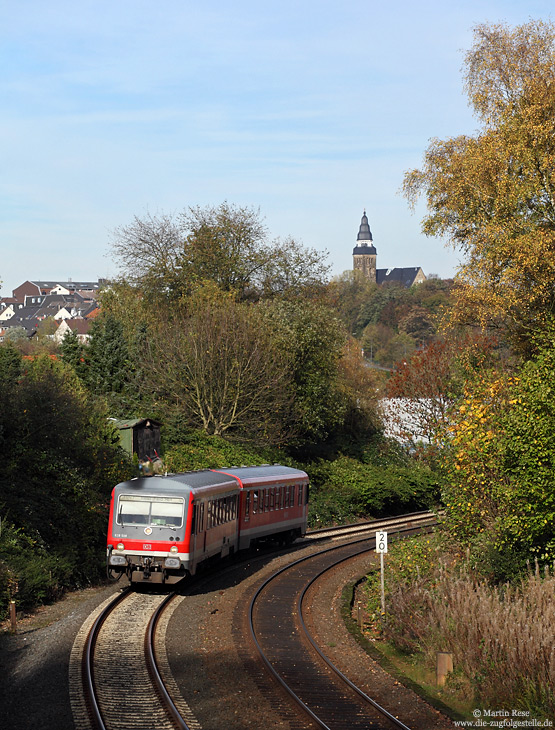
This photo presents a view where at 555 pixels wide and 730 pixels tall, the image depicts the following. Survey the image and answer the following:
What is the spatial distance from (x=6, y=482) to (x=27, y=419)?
225cm

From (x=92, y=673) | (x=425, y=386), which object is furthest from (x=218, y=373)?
(x=92, y=673)

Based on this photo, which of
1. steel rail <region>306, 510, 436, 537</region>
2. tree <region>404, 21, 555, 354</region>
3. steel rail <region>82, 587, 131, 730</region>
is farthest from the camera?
steel rail <region>306, 510, 436, 537</region>

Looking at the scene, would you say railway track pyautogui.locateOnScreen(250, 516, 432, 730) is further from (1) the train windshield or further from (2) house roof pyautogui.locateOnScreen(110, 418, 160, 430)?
(2) house roof pyautogui.locateOnScreen(110, 418, 160, 430)

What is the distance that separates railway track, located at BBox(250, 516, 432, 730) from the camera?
41.7ft

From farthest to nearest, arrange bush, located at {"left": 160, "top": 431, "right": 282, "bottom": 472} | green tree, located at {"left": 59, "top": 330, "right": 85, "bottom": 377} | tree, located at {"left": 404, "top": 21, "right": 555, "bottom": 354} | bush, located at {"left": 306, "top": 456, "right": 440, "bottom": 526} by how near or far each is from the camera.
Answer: green tree, located at {"left": 59, "top": 330, "right": 85, "bottom": 377} → bush, located at {"left": 306, "top": 456, "right": 440, "bottom": 526} → bush, located at {"left": 160, "top": 431, "right": 282, "bottom": 472} → tree, located at {"left": 404, "top": 21, "right": 555, "bottom": 354}

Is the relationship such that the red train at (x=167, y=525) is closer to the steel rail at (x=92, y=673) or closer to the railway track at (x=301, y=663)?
the steel rail at (x=92, y=673)

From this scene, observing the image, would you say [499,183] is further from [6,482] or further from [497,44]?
Answer: [6,482]

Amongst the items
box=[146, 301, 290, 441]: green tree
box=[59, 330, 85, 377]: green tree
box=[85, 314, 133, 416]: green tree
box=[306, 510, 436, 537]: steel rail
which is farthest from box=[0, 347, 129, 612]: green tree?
box=[59, 330, 85, 377]: green tree

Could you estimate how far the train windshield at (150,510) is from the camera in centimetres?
2086

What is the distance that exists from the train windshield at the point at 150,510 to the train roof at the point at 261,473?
5.56 metres

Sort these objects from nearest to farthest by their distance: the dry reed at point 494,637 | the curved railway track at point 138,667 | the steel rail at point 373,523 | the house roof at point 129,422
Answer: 1. the curved railway track at point 138,667
2. the dry reed at point 494,637
3. the house roof at point 129,422
4. the steel rail at point 373,523

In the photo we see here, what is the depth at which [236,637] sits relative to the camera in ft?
57.4

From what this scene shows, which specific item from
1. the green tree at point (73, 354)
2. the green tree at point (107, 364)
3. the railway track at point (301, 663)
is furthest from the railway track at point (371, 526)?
the green tree at point (73, 354)

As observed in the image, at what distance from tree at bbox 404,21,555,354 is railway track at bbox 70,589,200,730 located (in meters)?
14.9
